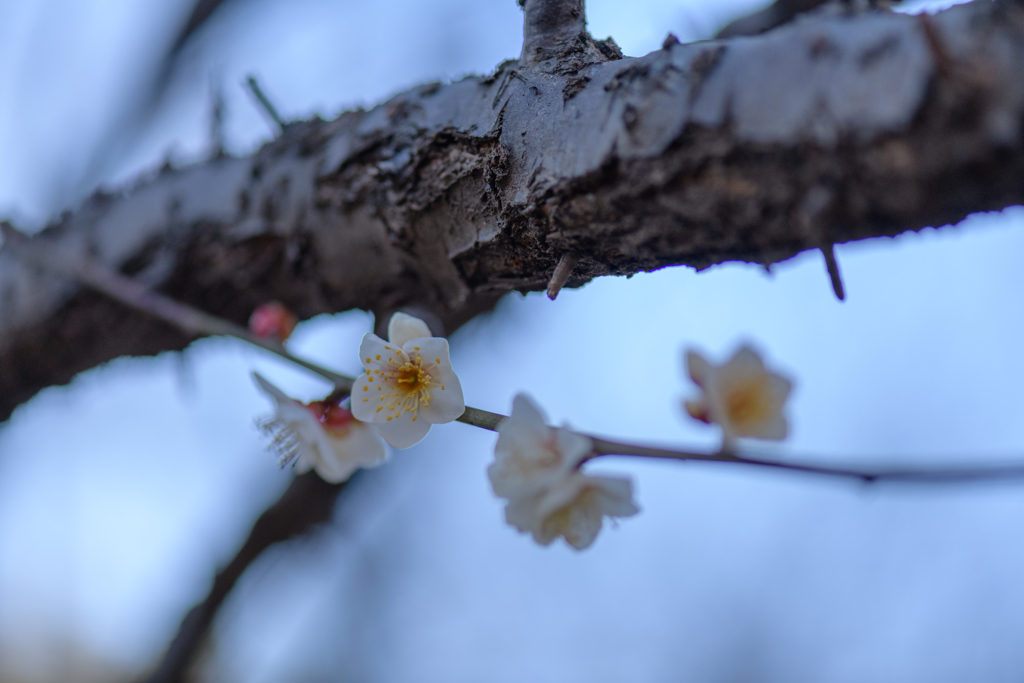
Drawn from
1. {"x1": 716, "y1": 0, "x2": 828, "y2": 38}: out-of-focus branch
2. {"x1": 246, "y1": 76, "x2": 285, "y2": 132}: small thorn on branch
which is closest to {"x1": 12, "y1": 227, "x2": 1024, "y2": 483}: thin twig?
{"x1": 246, "y1": 76, "x2": 285, "y2": 132}: small thorn on branch

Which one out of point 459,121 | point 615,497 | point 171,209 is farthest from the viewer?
point 171,209

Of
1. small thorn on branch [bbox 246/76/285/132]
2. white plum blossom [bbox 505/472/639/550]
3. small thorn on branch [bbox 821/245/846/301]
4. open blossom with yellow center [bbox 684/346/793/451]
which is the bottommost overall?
white plum blossom [bbox 505/472/639/550]

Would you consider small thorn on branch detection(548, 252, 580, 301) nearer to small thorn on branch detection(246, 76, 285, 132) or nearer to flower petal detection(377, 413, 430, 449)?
flower petal detection(377, 413, 430, 449)

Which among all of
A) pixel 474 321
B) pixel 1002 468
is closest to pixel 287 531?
pixel 474 321

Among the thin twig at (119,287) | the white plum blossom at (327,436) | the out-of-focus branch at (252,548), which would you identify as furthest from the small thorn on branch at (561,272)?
the out-of-focus branch at (252,548)

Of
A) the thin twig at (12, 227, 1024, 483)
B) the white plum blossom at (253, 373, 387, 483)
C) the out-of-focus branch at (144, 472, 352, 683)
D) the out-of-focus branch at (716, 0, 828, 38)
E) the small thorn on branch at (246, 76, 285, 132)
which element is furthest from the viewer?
the out-of-focus branch at (144, 472, 352, 683)

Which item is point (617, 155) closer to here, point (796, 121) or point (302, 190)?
point (796, 121)

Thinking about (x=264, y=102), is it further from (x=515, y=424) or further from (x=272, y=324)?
(x=515, y=424)

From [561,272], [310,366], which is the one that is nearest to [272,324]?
[310,366]
